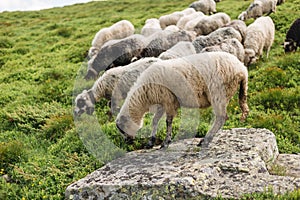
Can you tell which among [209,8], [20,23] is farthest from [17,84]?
[20,23]

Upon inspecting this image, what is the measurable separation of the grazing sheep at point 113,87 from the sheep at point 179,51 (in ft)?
2.27

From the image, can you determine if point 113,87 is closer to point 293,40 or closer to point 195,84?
point 195,84

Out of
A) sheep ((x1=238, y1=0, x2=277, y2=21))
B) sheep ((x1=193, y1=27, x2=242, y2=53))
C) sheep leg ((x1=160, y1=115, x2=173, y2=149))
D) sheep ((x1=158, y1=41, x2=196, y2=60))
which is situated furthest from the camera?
sheep ((x1=238, y1=0, x2=277, y2=21))

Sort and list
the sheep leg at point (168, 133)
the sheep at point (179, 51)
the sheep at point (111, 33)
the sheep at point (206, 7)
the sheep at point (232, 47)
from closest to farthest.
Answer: the sheep leg at point (168, 133) → the sheep at point (179, 51) → the sheep at point (232, 47) → the sheep at point (111, 33) → the sheep at point (206, 7)

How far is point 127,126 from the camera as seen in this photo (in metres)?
6.83

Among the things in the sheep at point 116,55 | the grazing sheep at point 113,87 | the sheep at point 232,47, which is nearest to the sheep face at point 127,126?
the grazing sheep at point 113,87

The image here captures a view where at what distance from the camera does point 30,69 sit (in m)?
14.6

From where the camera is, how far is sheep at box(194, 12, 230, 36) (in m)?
14.7

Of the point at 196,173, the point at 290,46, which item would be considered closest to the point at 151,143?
the point at 196,173

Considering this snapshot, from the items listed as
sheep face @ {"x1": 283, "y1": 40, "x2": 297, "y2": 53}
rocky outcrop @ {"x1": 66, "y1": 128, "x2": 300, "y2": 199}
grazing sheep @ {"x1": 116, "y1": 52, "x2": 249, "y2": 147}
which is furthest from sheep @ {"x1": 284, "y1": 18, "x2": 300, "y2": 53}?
rocky outcrop @ {"x1": 66, "y1": 128, "x2": 300, "y2": 199}

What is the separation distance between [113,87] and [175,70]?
3.89 metres

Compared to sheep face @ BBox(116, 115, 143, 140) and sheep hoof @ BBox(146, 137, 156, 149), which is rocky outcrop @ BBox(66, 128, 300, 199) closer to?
sheep hoof @ BBox(146, 137, 156, 149)

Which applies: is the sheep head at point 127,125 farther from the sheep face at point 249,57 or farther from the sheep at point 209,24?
the sheep at point 209,24

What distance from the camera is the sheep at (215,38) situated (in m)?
11.6
